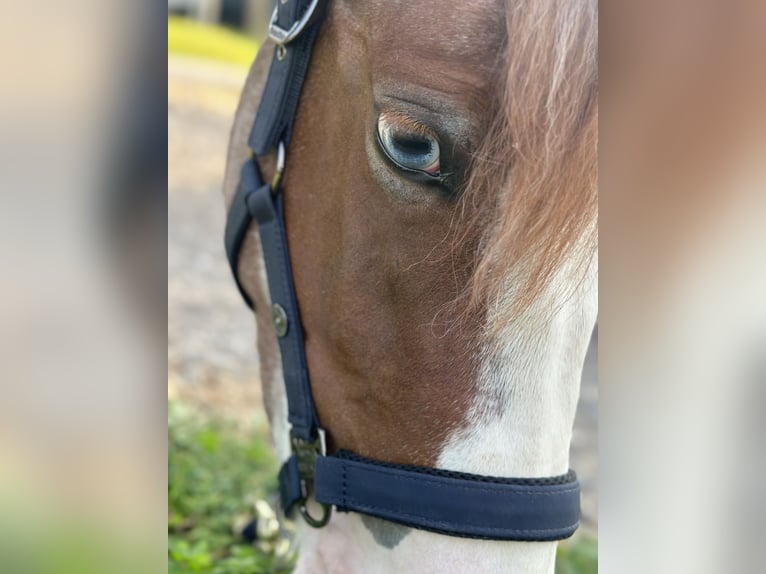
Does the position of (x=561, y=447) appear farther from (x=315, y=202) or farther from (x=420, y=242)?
(x=315, y=202)

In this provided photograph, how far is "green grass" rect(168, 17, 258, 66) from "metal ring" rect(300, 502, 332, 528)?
41.7 inches

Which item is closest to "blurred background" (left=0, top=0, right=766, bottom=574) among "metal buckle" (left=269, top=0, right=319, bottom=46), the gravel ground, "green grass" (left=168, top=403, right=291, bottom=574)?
"green grass" (left=168, top=403, right=291, bottom=574)

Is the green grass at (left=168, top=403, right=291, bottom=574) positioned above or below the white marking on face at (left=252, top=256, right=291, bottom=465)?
below

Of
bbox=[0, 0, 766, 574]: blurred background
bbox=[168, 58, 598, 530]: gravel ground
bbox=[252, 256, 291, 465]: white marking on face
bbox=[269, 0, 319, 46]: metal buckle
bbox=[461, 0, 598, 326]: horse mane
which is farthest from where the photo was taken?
bbox=[168, 58, 598, 530]: gravel ground

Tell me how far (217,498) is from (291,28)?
1.21m

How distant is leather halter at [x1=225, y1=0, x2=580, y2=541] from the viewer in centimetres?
67

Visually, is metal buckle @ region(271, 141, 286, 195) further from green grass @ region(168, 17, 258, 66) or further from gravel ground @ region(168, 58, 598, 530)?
gravel ground @ region(168, 58, 598, 530)

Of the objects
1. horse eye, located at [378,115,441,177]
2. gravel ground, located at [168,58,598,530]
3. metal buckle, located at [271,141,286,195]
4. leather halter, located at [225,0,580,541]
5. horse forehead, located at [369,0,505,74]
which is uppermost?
horse forehead, located at [369,0,505,74]

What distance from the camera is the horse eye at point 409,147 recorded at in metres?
0.67

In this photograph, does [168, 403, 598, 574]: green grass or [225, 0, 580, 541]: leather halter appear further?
[168, 403, 598, 574]: green grass

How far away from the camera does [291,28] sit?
0.80 meters
